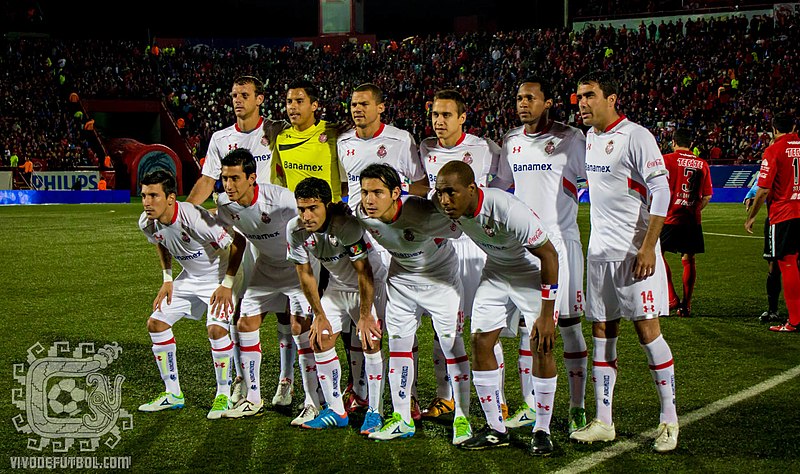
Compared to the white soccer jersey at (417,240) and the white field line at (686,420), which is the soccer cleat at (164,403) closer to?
the white soccer jersey at (417,240)

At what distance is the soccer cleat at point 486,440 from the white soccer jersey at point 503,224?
1084mm

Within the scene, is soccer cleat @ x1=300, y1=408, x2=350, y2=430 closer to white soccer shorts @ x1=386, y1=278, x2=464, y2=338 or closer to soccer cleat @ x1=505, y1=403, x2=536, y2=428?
white soccer shorts @ x1=386, y1=278, x2=464, y2=338

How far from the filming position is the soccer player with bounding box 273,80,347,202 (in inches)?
261

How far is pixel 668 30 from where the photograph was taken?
3706 cm

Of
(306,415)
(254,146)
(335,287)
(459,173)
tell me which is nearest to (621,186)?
(459,173)

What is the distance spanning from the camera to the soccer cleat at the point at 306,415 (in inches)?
221

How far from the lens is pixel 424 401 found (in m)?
6.25

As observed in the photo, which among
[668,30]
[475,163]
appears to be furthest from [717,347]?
[668,30]

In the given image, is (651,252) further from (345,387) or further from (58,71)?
(58,71)

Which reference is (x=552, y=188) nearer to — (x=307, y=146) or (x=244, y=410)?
(x=307, y=146)

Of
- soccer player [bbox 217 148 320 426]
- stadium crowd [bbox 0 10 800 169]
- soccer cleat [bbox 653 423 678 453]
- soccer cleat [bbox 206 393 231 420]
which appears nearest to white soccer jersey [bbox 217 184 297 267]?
soccer player [bbox 217 148 320 426]

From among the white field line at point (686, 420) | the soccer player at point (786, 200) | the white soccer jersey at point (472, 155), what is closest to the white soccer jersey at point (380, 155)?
the white soccer jersey at point (472, 155)

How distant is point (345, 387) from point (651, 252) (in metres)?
2.79

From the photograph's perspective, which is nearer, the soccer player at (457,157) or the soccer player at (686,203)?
the soccer player at (457,157)
